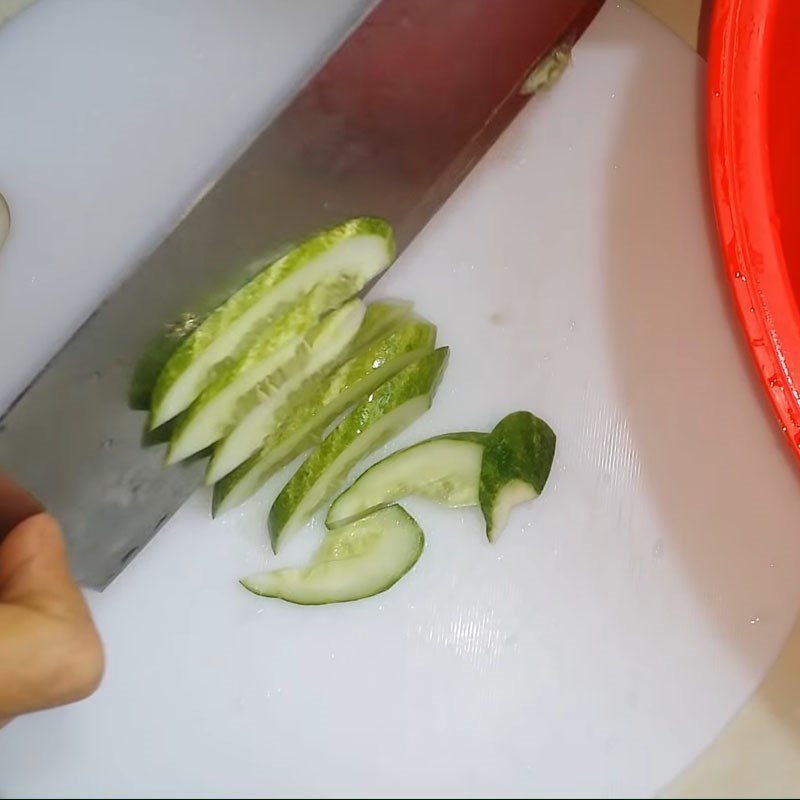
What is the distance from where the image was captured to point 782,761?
1119 millimetres

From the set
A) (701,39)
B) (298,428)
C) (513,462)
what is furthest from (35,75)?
(701,39)

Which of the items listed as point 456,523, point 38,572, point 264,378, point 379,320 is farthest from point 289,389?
point 38,572

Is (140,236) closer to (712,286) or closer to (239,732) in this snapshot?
(239,732)

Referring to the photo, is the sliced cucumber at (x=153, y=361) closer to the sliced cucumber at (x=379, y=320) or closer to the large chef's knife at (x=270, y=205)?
the large chef's knife at (x=270, y=205)

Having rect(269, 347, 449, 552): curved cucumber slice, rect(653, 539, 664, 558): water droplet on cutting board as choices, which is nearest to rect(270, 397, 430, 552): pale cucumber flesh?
rect(269, 347, 449, 552): curved cucumber slice

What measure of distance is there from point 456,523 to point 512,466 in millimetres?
122

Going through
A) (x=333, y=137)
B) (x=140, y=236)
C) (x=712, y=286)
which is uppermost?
(x=712, y=286)

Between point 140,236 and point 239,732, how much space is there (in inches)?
25.9

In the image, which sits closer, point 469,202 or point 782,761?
point 782,761

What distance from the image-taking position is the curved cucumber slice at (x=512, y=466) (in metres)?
1.15

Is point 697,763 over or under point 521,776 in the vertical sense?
over

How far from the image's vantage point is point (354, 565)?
1.17 m

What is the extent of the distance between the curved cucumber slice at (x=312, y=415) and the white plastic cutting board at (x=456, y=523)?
5cm

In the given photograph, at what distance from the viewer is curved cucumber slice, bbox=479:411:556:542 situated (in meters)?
1.15
